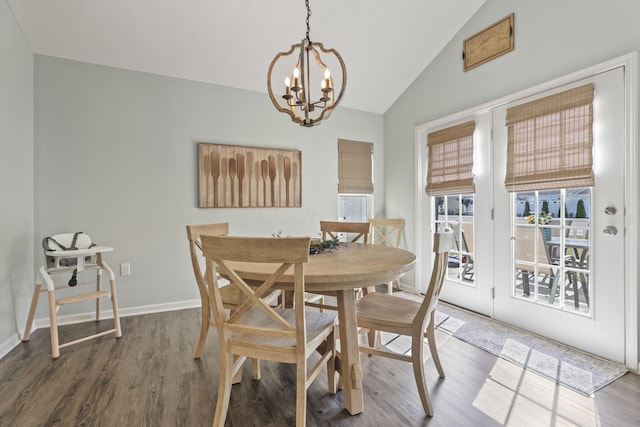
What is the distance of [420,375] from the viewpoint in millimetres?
1627

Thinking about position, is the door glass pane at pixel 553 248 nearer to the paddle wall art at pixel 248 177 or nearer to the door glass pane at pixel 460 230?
the door glass pane at pixel 460 230

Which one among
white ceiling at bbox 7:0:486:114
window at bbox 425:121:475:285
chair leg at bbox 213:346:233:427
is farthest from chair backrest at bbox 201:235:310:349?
window at bbox 425:121:475:285

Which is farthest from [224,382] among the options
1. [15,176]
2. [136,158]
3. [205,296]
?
[136,158]

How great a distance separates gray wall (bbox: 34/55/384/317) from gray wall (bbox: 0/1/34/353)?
15cm

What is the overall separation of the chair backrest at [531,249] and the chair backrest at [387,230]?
143cm

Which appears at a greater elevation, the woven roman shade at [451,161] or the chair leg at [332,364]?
the woven roman shade at [451,161]

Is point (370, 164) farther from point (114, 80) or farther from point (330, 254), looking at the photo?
point (114, 80)

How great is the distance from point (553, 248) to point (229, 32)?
3.48 metres

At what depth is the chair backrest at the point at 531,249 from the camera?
8.57 ft

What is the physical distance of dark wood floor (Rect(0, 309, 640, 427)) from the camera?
1586mm

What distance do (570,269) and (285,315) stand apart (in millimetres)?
2300

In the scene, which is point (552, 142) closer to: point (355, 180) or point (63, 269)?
point (355, 180)

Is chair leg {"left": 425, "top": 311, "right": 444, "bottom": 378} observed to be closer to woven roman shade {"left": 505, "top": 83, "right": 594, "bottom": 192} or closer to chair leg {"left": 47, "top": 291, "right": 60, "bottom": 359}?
woven roman shade {"left": 505, "top": 83, "right": 594, "bottom": 192}

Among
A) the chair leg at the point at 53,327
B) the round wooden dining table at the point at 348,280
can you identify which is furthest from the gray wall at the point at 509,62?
the chair leg at the point at 53,327
